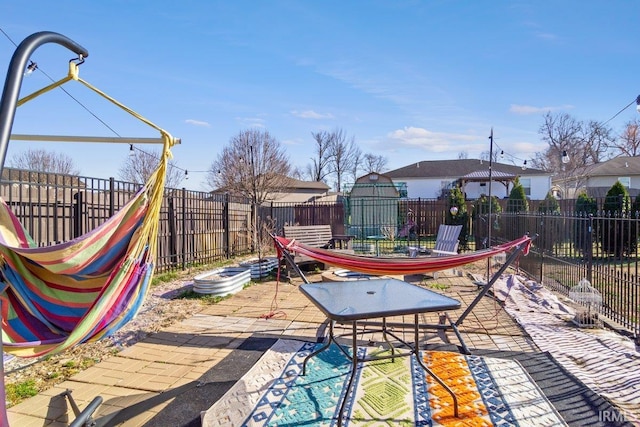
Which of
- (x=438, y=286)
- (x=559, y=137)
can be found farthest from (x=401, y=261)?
(x=559, y=137)

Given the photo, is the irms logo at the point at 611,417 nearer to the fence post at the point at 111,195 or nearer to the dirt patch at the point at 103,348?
the dirt patch at the point at 103,348

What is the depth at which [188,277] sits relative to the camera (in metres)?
7.38

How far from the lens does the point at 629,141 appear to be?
101 feet

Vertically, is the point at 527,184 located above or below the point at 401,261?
above

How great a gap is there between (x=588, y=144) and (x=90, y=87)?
34.2m

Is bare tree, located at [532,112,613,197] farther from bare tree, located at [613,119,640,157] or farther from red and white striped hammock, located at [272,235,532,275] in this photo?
red and white striped hammock, located at [272,235,532,275]

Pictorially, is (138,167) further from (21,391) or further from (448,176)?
(448,176)

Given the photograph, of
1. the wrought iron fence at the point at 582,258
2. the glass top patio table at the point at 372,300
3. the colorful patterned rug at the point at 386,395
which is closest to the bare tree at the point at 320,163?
the wrought iron fence at the point at 582,258

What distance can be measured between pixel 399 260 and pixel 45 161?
25.1 meters

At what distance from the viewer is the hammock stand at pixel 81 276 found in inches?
77.8

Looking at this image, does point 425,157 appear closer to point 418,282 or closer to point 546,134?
point 546,134

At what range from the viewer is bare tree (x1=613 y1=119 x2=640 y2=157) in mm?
30453

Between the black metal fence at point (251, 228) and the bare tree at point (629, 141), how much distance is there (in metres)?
23.2

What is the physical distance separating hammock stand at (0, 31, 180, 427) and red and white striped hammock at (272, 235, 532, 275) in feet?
5.55
